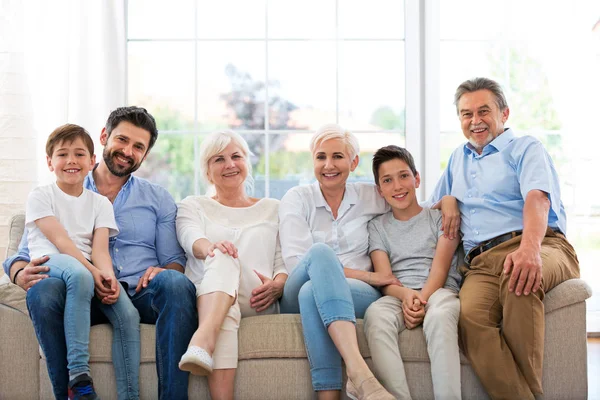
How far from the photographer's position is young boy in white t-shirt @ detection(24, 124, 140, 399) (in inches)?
89.0

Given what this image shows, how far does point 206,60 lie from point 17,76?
1.04 m

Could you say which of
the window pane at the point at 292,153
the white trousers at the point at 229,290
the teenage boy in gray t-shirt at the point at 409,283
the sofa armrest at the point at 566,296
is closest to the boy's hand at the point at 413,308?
the teenage boy in gray t-shirt at the point at 409,283

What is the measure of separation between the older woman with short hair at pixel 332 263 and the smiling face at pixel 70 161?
2.68 feet

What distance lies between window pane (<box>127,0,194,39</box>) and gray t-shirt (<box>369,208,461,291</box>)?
6.18ft

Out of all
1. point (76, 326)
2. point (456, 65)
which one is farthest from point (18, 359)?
point (456, 65)

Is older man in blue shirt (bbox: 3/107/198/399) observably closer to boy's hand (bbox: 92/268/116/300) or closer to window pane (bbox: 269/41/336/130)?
boy's hand (bbox: 92/268/116/300)

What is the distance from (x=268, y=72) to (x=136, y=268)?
1712 millimetres

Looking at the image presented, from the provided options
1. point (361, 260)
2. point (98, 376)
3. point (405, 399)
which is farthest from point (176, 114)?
point (405, 399)

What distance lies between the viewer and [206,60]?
158 inches

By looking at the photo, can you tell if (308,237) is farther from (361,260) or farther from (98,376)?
(98,376)

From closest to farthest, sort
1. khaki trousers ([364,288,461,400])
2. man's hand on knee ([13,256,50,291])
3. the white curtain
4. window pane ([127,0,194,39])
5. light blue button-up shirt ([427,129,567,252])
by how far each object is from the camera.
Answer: khaki trousers ([364,288,461,400])
man's hand on knee ([13,256,50,291])
light blue button-up shirt ([427,129,567,252])
the white curtain
window pane ([127,0,194,39])

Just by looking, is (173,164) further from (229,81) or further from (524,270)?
(524,270)

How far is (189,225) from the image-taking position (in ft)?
9.20

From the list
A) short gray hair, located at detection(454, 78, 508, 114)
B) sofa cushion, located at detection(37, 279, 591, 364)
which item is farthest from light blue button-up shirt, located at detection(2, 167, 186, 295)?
short gray hair, located at detection(454, 78, 508, 114)
